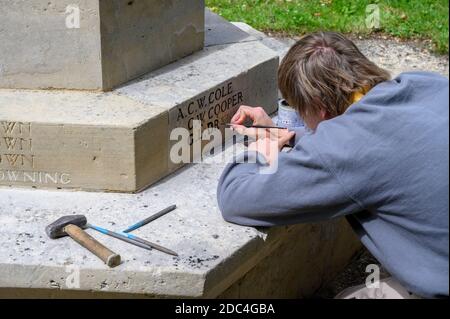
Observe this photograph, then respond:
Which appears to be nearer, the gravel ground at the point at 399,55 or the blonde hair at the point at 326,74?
the blonde hair at the point at 326,74

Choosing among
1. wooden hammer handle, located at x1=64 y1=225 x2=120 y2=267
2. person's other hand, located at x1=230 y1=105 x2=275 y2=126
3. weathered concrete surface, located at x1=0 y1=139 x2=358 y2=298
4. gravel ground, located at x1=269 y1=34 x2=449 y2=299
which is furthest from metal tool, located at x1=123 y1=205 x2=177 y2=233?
gravel ground, located at x1=269 y1=34 x2=449 y2=299

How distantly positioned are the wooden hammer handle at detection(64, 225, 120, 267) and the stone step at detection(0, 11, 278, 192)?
1.19 feet

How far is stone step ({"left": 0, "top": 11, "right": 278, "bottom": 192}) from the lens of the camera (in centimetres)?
285

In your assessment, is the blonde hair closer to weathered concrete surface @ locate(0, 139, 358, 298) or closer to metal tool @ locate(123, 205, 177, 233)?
weathered concrete surface @ locate(0, 139, 358, 298)

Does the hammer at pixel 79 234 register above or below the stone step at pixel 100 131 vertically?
below

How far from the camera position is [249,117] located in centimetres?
318

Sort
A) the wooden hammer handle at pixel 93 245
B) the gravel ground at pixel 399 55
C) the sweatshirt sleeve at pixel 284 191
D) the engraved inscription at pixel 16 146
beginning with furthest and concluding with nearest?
the gravel ground at pixel 399 55, the engraved inscription at pixel 16 146, the wooden hammer handle at pixel 93 245, the sweatshirt sleeve at pixel 284 191

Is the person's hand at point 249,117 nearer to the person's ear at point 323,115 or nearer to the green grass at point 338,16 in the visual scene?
the person's ear at point 323,115

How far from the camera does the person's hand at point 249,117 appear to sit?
3072mm

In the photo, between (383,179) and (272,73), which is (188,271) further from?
(272,73)

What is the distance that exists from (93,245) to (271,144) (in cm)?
70

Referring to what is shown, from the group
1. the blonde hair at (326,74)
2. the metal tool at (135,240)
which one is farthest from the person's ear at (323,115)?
the metal tool at (135,240)

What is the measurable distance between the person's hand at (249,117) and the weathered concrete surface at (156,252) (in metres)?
0.20

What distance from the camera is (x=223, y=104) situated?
3.33 m
